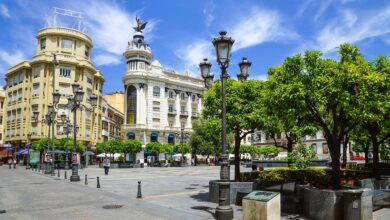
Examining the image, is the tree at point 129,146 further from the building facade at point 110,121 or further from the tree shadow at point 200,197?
the tree shadow at point 200,197

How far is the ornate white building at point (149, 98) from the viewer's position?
67.7 meters

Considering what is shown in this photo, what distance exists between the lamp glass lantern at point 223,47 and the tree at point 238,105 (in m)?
4.02

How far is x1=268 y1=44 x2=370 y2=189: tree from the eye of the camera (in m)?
9.48

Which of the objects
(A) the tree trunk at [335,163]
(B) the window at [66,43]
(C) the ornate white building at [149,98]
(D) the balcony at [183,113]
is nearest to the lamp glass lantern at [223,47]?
(A) the tree trunk at [335,163]

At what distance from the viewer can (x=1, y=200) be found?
1378cm

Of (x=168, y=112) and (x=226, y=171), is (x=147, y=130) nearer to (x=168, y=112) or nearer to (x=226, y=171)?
(x=168, y=112)

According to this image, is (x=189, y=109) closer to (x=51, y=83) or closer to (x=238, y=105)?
(x=51, y=83)

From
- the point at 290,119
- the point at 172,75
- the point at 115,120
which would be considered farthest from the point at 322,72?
the point at 115,120

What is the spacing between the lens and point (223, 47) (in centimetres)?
1015

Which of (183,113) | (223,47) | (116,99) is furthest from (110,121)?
(223,47)

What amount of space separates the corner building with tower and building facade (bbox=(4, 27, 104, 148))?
821cm

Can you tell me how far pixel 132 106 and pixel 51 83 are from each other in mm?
16606

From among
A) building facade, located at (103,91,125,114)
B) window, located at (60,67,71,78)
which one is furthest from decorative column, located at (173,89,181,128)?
window, located at (60,67,71,78)

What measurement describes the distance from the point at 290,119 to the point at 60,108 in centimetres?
5002
